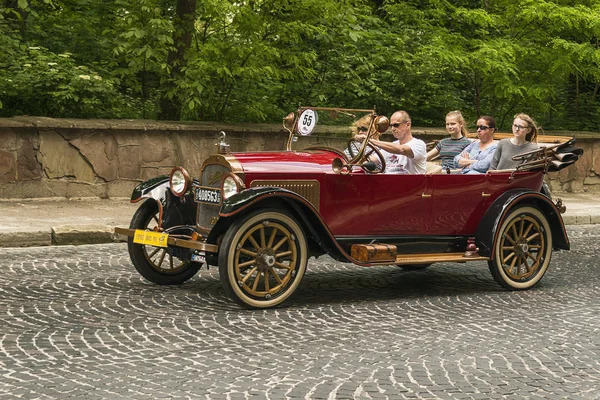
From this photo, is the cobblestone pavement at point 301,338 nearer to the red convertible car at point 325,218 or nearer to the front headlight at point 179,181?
the red convertible car at point 325,218

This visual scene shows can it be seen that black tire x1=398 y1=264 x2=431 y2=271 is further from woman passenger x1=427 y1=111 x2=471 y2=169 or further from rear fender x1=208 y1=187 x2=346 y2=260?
rear fender x1=208 y1=187 x2=346 y2=260

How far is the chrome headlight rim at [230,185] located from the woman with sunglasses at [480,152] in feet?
9.33

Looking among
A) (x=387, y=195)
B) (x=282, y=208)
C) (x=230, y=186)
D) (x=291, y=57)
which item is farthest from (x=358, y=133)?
(x=291, y=57)

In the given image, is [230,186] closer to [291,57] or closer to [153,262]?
[153,262]

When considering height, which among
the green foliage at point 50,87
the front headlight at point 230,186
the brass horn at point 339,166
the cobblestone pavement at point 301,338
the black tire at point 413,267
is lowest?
the black tire at point 413,267

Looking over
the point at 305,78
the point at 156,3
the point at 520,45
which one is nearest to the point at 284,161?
the point at 156,3

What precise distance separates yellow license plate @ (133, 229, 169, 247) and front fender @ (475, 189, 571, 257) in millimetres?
2770

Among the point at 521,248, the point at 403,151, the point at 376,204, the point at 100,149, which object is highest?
the point at 403,151

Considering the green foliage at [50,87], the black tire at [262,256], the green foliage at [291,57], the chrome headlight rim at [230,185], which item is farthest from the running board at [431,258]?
the green foliage at [50,87]

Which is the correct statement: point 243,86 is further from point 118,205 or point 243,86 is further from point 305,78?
point 118,205

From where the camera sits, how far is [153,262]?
8.65 meters

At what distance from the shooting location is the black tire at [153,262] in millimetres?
8555

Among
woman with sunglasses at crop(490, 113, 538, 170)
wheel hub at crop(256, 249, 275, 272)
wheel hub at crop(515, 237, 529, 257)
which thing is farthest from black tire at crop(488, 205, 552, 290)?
wheel hub at crop(256, 249, 275, 272)

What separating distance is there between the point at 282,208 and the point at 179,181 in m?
1.12
